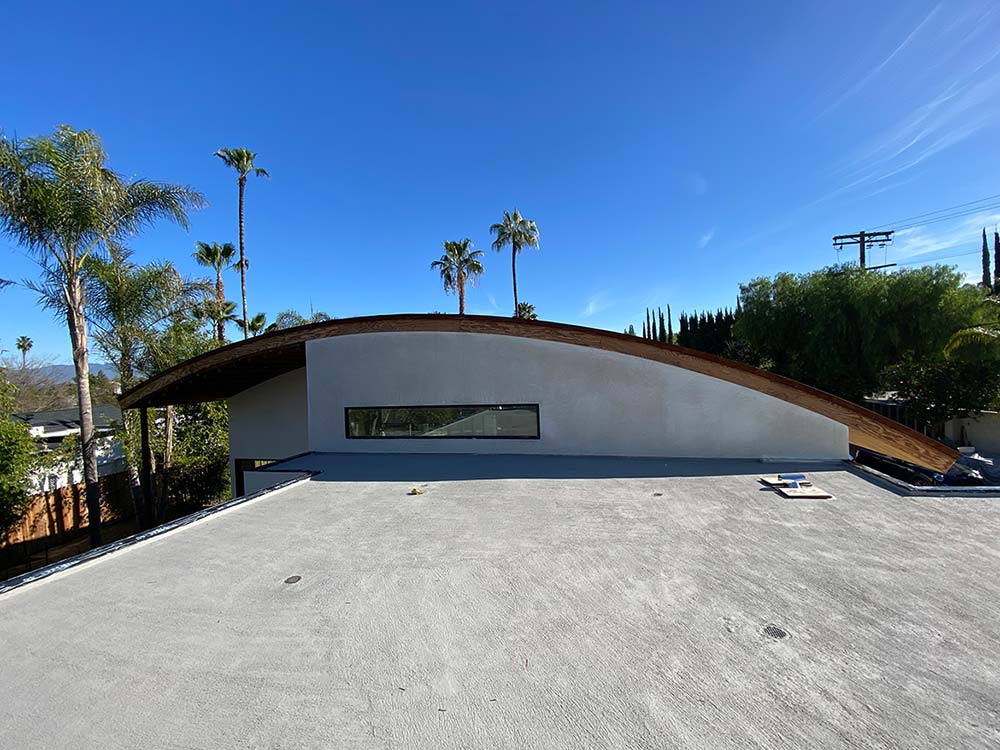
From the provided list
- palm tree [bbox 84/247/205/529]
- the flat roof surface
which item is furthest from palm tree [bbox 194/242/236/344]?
the flat roof surface

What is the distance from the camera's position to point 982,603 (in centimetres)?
261

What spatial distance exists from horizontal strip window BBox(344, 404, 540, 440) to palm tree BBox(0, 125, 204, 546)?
18.2ft

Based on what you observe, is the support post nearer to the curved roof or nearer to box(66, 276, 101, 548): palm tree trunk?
the curved roof

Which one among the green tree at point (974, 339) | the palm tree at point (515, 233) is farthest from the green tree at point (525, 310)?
the green tree at point (974, 339)

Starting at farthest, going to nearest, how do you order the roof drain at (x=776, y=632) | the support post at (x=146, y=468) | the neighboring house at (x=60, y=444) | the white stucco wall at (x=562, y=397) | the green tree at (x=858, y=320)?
the green tree at (x=858, y=320) < the neighboring house at (x=60, y=444) < the support post at (x=146, y=468) < the white stucco wall at (x=562, y=397) < the roof drain at (x=776, y=632)

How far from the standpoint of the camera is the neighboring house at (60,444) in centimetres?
1095

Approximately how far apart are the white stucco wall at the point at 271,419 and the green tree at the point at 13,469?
4137mm

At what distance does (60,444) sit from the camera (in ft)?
39.7

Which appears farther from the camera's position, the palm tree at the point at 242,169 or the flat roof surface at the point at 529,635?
the palm tree at the point at 242,169

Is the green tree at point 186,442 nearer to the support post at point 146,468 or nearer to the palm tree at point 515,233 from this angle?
the support post at point 146,468

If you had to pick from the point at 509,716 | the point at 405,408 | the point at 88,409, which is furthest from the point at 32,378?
the point at 509,716

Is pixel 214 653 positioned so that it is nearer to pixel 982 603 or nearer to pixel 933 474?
pixel 982 603

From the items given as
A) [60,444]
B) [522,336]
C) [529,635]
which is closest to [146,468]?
[60,444]

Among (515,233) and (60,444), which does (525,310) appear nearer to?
(515,233)
